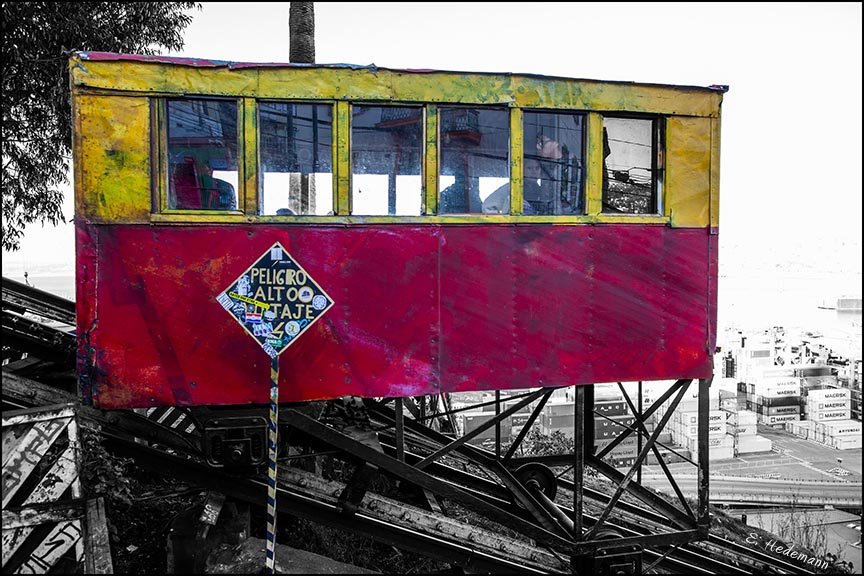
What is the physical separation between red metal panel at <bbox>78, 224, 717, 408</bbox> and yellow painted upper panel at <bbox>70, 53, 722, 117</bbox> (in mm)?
1187

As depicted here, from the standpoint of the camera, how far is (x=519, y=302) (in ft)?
19.7

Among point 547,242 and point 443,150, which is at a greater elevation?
point 443,150

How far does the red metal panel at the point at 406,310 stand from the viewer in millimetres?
5461

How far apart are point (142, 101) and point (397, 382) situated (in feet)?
11.0

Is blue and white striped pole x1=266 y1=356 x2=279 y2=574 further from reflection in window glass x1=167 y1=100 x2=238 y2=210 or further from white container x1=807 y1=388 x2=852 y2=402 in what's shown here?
white container x1=807 y1=388 x2=852 y2=402

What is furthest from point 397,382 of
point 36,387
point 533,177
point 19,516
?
point 36,387

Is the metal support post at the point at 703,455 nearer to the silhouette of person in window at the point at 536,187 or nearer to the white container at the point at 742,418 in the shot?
the silhouette of person in window at the point at 536,187

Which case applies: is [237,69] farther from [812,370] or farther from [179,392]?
[812,370]

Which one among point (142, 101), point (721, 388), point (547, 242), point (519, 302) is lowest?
point (721, 388)

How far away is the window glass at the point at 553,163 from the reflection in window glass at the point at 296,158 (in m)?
1.88

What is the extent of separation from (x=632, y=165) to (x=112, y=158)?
487 centimetres

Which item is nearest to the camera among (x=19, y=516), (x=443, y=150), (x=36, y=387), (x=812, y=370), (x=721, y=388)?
(x=19, y=516)

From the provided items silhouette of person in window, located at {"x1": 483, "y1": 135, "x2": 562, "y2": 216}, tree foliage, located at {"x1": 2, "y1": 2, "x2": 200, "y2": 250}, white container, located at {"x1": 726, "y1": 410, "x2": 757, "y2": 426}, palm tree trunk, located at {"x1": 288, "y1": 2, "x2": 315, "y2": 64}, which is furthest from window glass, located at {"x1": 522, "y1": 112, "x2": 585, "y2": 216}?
white container, located at {"x1": 726, "y1": 410, "x2": 757, "y2": 426}

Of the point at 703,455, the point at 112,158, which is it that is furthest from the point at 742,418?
the point at 112,158
